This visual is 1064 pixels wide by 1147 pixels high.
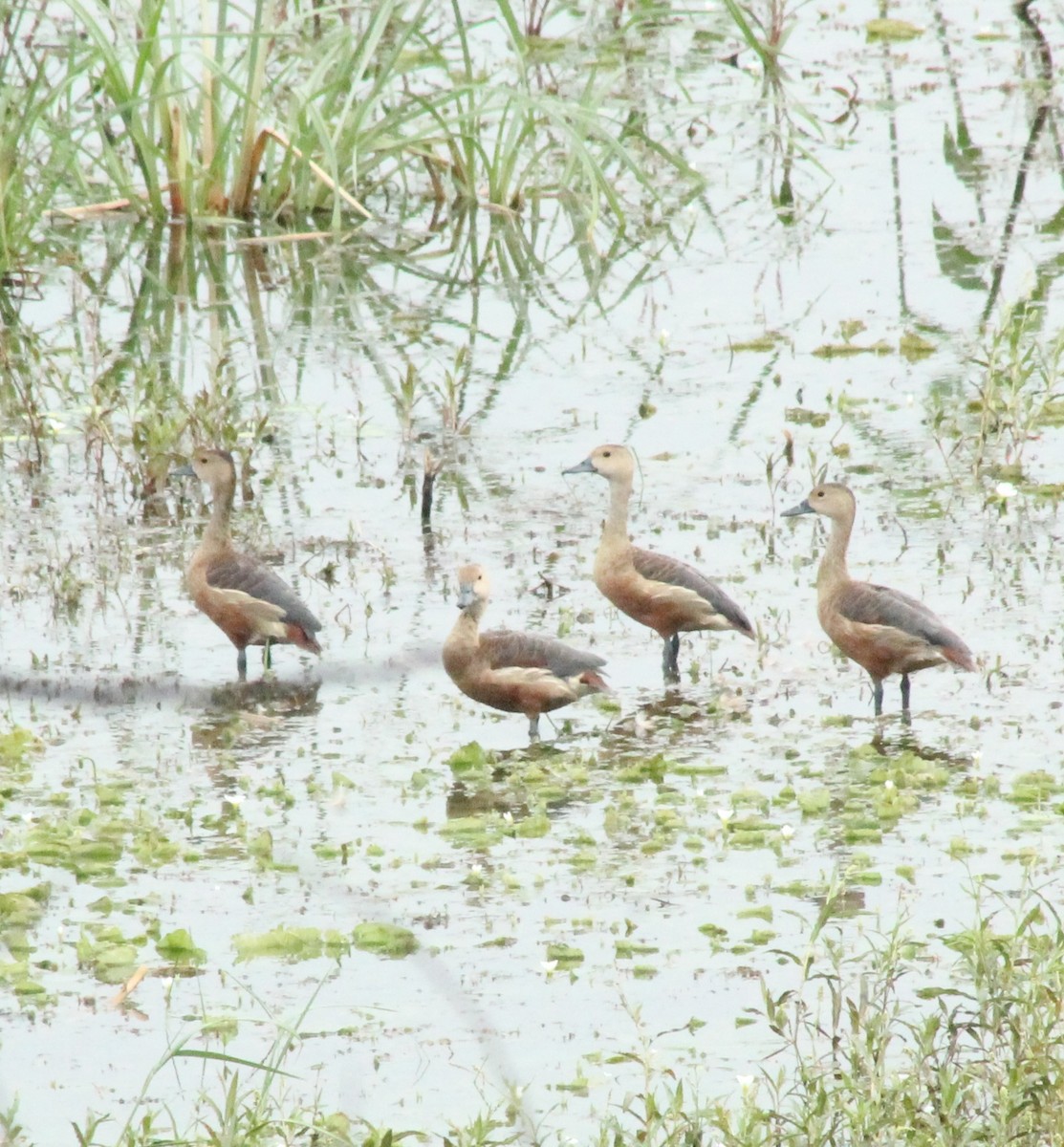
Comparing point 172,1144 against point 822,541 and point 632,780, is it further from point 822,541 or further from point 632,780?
point 822,541

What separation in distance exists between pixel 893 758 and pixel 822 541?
8.65 feet

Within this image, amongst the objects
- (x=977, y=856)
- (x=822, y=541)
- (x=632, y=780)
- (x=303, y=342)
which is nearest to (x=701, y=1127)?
(x=977, y=856)

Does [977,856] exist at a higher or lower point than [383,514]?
lower

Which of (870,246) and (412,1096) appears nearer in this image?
(412,1096)

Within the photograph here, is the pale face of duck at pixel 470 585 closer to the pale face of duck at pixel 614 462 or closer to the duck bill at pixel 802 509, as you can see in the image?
the pale face of duck at pixel 614 462

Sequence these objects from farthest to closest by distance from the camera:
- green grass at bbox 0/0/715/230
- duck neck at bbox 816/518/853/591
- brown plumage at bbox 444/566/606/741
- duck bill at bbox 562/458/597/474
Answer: green grass at bbox 0/0/715/230 → duck bill at bbox 562/458/597/474 → duck neck at bbox 816/518/853/591 → brown plumage at bbox 444/566/606/741

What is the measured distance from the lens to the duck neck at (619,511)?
9.30 meters

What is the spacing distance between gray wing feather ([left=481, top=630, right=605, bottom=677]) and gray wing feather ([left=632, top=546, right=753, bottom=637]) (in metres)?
0.72

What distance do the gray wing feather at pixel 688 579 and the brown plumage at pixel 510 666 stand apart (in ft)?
2.33

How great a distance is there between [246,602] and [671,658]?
5.72 feet

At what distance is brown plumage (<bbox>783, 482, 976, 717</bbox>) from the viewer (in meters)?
8.24

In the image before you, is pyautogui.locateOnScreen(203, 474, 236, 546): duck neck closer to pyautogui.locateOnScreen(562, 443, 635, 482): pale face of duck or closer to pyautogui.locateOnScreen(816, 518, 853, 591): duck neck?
pyautogui.locateOnScreen(562, 443, 635, 482): pale face of duck

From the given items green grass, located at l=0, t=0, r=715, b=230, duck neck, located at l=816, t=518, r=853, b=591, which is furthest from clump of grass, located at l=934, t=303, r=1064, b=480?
green grass, located at l=0, t=0, r=715, b=230

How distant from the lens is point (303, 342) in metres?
12.9
